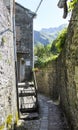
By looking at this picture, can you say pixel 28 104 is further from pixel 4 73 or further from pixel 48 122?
pixel 4 73

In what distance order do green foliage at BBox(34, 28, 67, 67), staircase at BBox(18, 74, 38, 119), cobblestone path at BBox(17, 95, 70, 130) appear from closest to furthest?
cobblestone path at BBox(17, 95, 70, 130), green foliage at BBox(34, 28, 67, 67), staircase at BBox(18, 74, 38, 119)

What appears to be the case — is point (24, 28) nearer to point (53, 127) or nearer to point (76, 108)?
point (53, 127)

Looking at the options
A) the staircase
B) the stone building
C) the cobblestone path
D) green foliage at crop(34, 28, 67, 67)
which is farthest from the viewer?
the stone building

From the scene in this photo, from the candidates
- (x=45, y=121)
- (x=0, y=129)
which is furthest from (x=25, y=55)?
(x=0, y=129)

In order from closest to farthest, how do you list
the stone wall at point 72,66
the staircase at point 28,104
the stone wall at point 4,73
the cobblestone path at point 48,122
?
1. the stone wall at point 4,73
2. the stone wall at point 72,66
3. the cobblestone path at point 48,122
4. the staircase at point 28,104

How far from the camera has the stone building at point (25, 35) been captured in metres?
18.0

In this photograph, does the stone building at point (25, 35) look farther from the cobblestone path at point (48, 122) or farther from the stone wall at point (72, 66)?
the stone wall at point (72, 66)

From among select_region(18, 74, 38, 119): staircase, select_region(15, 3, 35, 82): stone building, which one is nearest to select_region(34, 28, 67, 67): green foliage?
select_region(15, 3, 35, 82): stone building

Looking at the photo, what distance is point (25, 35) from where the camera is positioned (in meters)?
18.2

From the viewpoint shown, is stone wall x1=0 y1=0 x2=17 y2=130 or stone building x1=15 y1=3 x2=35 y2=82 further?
stone building x1=15 y1=3 x2=35 y2=82

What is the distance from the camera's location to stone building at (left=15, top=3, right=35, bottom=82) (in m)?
18.0

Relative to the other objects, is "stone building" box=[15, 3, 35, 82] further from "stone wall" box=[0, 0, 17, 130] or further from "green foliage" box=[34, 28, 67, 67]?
"stone wall" box=[0, 0, 17, 130]

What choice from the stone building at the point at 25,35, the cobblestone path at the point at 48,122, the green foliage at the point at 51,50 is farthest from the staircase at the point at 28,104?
the stone building at the point at 25,35

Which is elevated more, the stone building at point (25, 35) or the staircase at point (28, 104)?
the stone building at point (25, 35)
